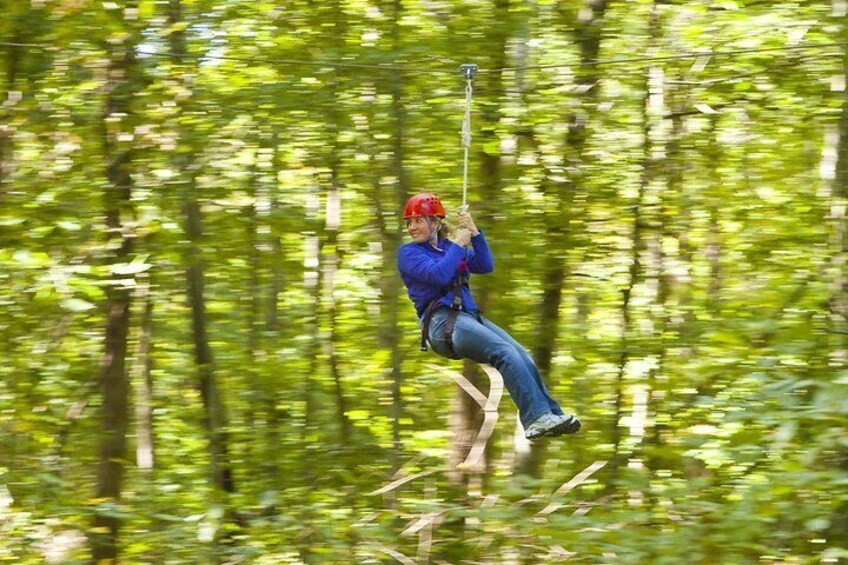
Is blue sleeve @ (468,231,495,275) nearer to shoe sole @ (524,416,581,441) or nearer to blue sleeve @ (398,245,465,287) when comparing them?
blue sleeve @ (398,245,465,287)

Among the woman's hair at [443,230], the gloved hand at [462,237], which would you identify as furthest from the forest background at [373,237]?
the gloved hand at [462,237]

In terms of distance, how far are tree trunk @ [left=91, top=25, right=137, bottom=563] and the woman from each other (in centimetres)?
271

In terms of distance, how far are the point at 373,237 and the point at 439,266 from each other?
311 cm

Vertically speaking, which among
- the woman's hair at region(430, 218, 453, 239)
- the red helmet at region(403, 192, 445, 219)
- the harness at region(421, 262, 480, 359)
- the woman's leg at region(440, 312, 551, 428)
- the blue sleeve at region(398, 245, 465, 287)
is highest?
the red helmet at region(403, 192, 445, 219)

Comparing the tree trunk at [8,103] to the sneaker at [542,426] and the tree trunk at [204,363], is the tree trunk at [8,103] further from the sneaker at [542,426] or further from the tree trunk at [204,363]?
the sneaker at [542,426]

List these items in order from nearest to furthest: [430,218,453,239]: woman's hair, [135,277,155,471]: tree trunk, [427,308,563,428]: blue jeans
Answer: [427,308,563,428]: blue jeans, [430,218,453,239]: woman's hair, [135,277,155,471]: tree trunk

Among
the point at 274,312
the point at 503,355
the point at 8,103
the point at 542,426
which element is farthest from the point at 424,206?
the point at 8,103

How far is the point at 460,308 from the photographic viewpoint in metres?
5.49

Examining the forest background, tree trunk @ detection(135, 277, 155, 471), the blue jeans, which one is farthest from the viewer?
tree trunk @ detection(135, 277, 155, 471)

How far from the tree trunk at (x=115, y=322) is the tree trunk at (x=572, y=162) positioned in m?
2.83

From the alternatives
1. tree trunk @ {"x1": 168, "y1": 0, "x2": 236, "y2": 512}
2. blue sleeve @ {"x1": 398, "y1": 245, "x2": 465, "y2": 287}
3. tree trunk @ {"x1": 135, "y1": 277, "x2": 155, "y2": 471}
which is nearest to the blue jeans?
blue sleeve @ {"x1": 398, "y1": 245, "x2": 465, "y2": 287}

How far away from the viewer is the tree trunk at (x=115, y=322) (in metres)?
7.67

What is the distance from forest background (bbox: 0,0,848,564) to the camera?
7.45m

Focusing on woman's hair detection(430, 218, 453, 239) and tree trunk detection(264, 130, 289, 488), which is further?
tree trunk detection(264, 130, 289, 488)
